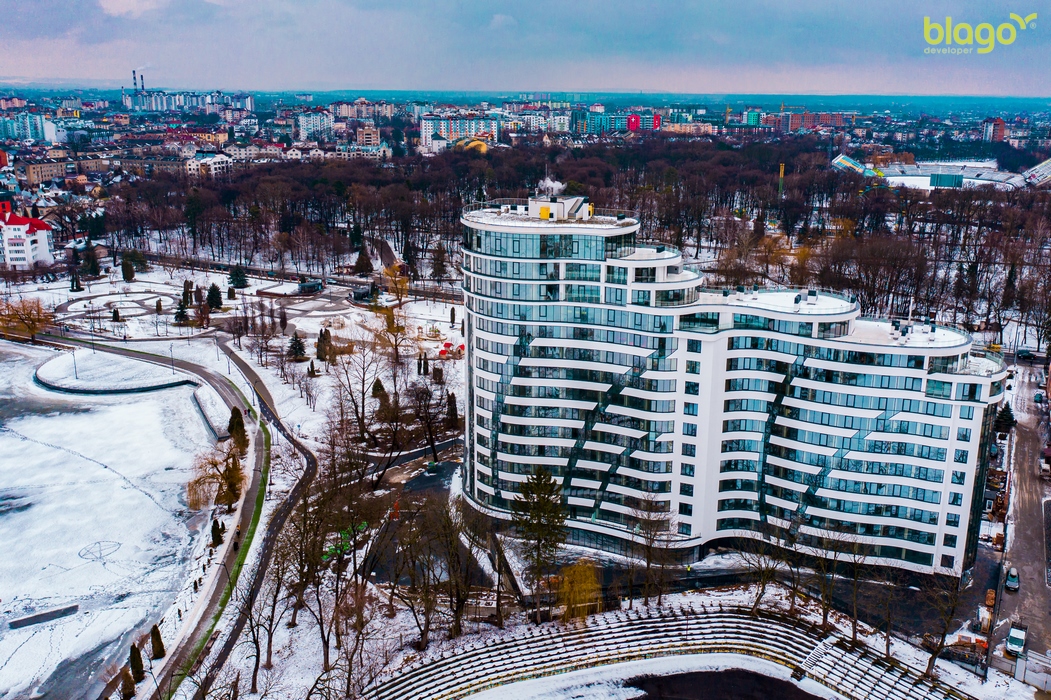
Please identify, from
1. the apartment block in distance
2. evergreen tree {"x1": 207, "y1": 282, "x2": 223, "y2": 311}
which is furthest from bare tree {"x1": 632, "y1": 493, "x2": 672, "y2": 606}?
the apartment block in distance

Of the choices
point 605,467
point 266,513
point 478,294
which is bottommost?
point 266,513

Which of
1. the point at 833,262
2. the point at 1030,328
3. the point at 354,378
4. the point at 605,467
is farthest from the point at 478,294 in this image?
the point at 1030,328

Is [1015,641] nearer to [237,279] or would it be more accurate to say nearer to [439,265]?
[439,265]

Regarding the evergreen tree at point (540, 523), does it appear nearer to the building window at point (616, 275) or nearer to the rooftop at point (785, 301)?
the building window at point (616, 275)

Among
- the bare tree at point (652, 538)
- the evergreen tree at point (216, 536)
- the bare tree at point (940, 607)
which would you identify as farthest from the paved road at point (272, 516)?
the bare tree at point (940, 607)

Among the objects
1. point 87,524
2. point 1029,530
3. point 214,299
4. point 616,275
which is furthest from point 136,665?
point 214,299

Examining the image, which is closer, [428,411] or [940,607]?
[940,607]

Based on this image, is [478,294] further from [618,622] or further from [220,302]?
[220,302]

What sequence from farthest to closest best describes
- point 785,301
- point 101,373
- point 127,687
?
1. point 101,373
2. point 785,301
3. point 127,687
